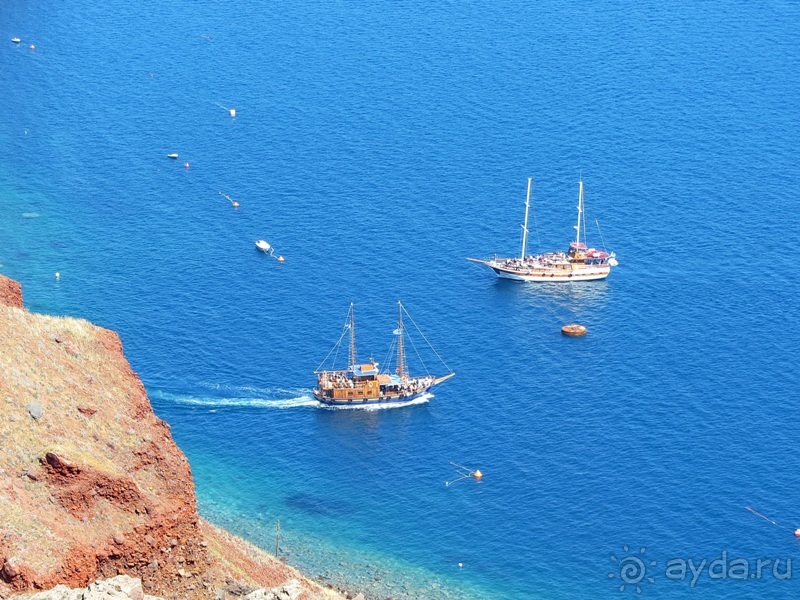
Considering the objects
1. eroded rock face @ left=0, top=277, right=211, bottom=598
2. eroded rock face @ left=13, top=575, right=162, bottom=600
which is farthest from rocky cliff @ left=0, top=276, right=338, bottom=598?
eroded rock face @ left=13, top=575, right=162, bottom=600

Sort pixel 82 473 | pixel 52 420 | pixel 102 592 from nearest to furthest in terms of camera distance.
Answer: pixel 102 592 < pixel 82 473 < pixel 52 420

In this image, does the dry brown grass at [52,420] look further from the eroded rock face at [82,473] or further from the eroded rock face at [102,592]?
the eroded rock face at [102,592]

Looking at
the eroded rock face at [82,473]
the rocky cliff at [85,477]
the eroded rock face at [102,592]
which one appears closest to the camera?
the eroded rock face at [102,592]

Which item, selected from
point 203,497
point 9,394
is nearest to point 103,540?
point 9,394

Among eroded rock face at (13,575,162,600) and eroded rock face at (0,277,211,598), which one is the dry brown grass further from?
eroded rock face at (13,575,162,600)

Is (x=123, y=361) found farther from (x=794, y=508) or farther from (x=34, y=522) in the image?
(x=794, y=508)

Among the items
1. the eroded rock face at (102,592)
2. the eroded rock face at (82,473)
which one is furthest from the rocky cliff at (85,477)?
the eroded rock face at (102,592)

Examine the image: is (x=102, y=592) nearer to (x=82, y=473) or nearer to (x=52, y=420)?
(x=82, y=473)

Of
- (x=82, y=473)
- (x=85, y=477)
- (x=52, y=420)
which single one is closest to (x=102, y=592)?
(x=85, y=477)

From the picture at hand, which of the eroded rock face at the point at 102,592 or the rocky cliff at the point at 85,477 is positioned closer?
the eroded rock face at the point at 102,592
